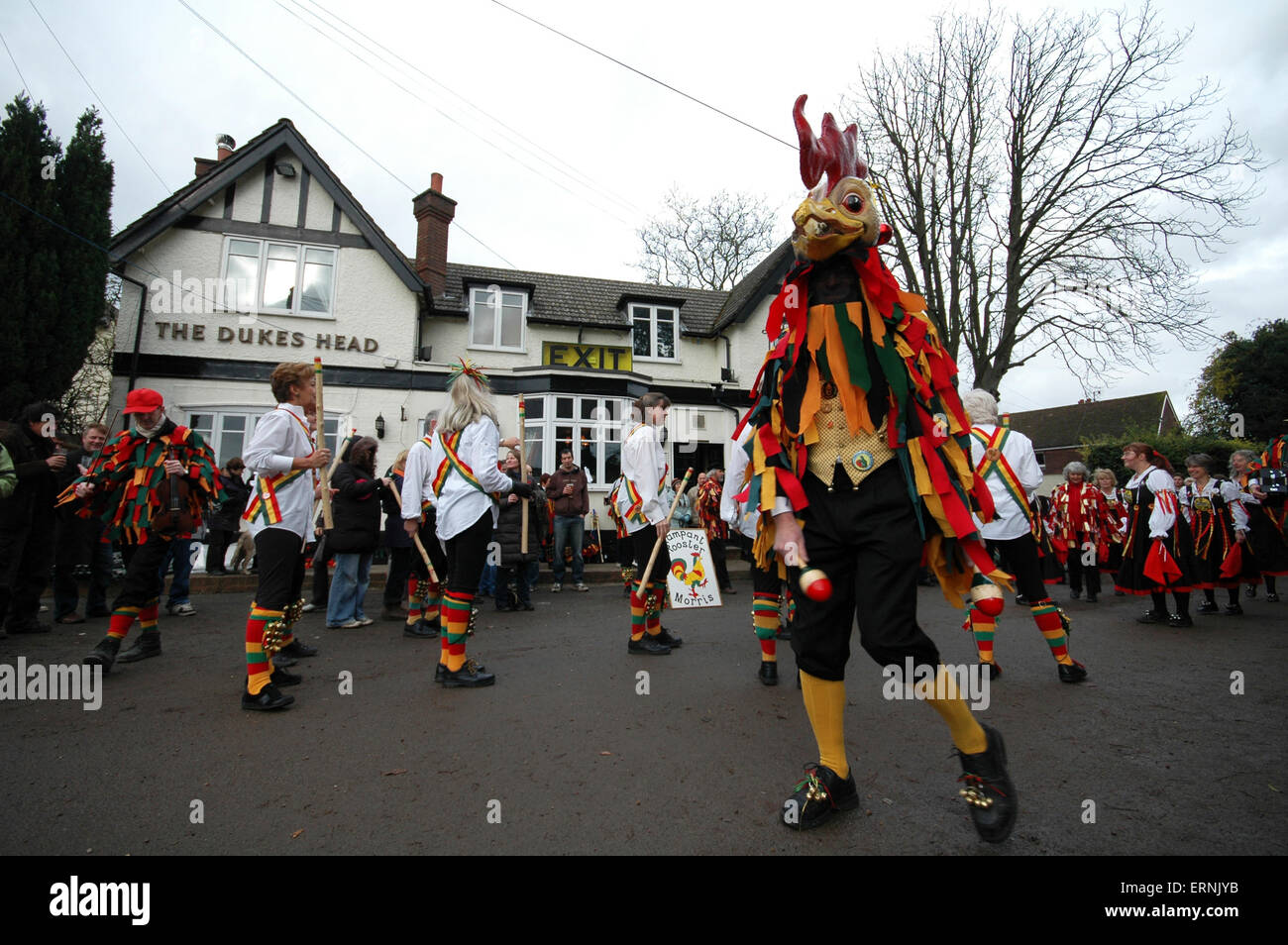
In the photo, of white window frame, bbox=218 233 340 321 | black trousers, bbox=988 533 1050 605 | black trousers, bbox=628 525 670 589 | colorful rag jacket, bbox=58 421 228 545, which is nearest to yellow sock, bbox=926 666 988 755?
black trousers, bbox=988 533 1050 605

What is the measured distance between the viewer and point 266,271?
14.7 metres

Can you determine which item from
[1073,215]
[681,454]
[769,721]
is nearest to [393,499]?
[769,721]

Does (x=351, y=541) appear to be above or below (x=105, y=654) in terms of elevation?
above

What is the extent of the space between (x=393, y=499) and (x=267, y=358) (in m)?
9.22

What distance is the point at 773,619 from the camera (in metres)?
4.52

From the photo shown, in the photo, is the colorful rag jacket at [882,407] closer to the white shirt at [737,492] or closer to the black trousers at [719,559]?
the white shirt at [737,492]

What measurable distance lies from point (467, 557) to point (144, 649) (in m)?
3.04

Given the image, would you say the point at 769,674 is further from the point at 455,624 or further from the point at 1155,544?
the point at 1155,544

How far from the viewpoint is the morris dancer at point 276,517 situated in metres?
→ 3.82

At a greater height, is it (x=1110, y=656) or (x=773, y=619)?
(x=773, y=619)

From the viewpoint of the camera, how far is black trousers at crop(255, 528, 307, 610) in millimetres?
3896

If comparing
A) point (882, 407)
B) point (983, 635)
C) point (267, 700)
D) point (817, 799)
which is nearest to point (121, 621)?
point (267, 700)

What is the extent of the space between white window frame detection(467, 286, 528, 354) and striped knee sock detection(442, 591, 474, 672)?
1347 centimetres
